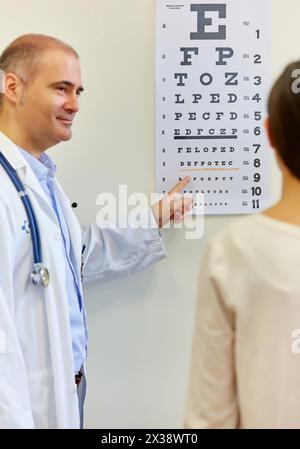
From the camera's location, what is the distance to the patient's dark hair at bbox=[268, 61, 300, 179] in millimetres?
787

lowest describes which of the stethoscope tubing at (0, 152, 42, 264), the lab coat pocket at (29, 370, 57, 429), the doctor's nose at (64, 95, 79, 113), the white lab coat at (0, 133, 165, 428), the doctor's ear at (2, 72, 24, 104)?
the lab coat pocket at (29, 370, 57, 429)

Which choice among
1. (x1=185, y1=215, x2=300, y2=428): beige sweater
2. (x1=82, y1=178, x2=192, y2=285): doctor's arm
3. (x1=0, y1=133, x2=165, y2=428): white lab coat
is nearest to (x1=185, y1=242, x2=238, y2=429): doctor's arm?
(x1=185, y1=215, x2=300, y2=428): beige sweater

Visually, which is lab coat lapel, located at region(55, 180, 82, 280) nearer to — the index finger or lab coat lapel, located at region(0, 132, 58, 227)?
lab coat lapel, located at region(0, 132, 58, 227)

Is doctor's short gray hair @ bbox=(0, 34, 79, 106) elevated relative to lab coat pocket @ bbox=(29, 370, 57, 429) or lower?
elevated

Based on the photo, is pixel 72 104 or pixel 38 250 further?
pixel 72 104

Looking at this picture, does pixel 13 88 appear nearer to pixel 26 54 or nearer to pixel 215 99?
pixel 26 54

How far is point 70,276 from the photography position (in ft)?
4.50

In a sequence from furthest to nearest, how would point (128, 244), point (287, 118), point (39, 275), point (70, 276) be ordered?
point (128, 244), point (70, 276), point (39, 275), point (287, 118)

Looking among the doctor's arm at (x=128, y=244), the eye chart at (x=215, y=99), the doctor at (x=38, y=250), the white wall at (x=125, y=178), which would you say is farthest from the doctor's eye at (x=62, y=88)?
the doctor's arm at (x=128, y=244)

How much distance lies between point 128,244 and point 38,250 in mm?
397

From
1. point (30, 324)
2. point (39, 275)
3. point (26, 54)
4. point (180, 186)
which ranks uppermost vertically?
point (26, 54)

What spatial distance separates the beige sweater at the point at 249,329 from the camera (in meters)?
0.80

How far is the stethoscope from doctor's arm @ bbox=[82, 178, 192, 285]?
34 centimetres

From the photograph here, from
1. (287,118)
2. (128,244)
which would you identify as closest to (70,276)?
(128,244)
